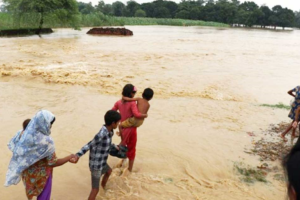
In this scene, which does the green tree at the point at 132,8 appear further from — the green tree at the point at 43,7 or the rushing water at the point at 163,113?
the rushing water at the point at 163,113

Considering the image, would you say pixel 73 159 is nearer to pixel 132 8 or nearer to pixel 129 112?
pixel 129 112

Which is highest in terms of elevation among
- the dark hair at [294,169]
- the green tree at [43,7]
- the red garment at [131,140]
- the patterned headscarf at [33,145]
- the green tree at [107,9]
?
the green tree at [107,9]

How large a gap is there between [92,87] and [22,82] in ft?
8.39

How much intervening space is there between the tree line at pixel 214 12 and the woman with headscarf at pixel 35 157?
79166 millimetres

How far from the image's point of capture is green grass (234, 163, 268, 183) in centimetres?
412

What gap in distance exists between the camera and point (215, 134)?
5.96m

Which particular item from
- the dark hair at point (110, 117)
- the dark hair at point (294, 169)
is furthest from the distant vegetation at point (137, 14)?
the dark hair at point (294, 169)

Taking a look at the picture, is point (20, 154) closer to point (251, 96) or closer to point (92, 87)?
point (92, 87)

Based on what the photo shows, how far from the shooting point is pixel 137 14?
84.6 metres

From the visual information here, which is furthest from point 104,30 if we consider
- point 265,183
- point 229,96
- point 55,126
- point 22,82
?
point 265,183

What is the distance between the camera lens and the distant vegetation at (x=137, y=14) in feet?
92.5

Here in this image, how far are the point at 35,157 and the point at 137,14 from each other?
86.1 m

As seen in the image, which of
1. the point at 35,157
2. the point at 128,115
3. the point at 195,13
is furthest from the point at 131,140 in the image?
the point at 195,13

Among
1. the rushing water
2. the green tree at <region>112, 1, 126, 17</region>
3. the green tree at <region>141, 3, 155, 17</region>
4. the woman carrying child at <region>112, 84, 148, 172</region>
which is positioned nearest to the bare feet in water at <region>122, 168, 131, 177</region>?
the rushing water
